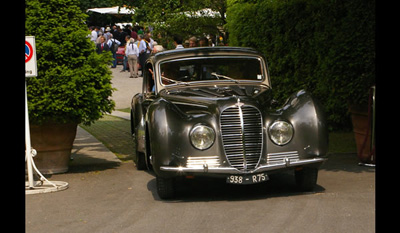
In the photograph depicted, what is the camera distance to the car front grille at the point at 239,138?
28.2 feet

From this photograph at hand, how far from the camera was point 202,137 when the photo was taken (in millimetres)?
8562

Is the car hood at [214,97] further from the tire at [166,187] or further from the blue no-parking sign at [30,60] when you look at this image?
the blue no-parking sign at [30,60]

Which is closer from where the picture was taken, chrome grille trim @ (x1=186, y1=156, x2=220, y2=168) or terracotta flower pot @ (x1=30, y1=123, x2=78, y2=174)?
chrome grille trim @ (x1=186, y1=156, x2=220, y2=168)

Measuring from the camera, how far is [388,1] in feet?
33.1

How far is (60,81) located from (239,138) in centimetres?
331

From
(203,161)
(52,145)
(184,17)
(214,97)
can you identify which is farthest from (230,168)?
(184,17)

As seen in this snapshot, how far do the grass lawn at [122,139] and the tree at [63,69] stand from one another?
212 centimetres

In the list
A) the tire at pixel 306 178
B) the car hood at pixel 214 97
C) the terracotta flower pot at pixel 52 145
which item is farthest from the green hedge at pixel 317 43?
the terracotta flower pot at pixel 52 145

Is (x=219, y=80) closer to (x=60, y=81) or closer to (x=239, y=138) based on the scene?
(x=239, y=138)

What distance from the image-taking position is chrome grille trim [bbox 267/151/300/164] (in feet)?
28.5

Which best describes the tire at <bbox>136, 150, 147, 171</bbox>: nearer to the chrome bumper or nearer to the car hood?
the car hood

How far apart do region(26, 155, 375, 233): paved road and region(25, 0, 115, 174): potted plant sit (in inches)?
23.3

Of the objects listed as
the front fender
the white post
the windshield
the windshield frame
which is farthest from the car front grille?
the white post
